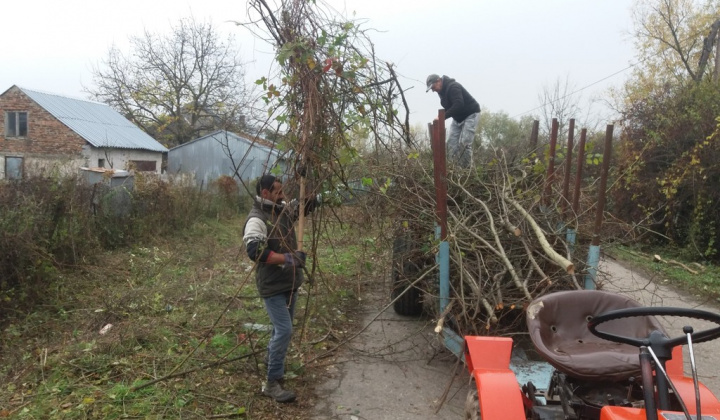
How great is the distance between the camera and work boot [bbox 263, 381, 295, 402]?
4.40 metres

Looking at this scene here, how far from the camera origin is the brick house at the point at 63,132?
93.1 ft

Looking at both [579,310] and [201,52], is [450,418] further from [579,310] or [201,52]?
[201,52]

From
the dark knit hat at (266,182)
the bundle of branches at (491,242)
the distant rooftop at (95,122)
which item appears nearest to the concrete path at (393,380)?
the bundle of branches at (491,242)

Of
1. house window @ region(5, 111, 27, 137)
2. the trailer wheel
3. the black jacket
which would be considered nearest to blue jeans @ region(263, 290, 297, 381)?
the trailer wheel

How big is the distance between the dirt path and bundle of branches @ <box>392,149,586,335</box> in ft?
1.88

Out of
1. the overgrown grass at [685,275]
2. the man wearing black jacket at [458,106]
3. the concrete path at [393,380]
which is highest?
the man wearing black jacket at [458,106]

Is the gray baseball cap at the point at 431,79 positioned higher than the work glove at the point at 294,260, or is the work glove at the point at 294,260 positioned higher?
the gray baseball cap at the point at 431,79

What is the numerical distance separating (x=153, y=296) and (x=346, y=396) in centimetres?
377

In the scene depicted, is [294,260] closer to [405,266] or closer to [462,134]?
[405,266]

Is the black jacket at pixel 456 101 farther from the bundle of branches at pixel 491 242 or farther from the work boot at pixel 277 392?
the work boot at pixel 277 392

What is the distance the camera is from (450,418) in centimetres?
421

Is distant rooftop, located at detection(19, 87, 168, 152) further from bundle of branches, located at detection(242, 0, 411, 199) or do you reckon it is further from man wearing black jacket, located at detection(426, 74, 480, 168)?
bundle of branches, located at detection(242, 0, 411, 199)

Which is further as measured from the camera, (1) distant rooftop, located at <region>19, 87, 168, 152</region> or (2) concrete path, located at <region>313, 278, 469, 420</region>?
(1) distant rooftop, located at <region>19, 87, 168, 152</region>

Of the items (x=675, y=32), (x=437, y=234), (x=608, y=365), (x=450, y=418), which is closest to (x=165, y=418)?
(x=450, y=418)
